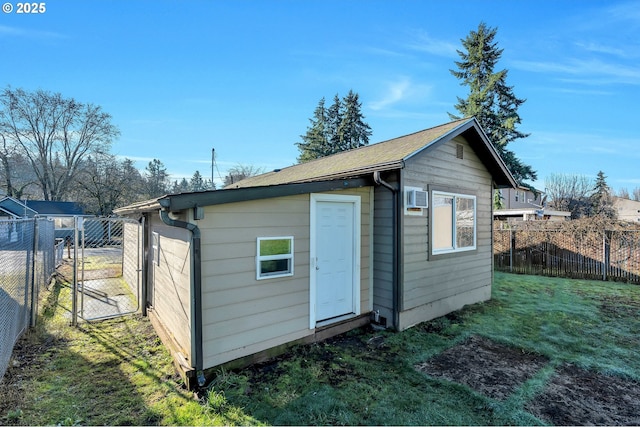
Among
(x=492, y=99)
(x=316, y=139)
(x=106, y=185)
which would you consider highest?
(x=492, y=99)

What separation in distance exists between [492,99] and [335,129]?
45.2 feet

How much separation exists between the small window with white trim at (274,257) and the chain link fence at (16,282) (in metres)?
3.01

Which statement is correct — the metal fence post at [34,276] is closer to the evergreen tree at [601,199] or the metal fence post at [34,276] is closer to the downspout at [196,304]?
the downspout at [196,304]

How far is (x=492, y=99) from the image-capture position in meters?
20.3

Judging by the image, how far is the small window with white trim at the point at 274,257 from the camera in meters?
4.04

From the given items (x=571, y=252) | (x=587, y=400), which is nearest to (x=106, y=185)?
(x=587, y=400)

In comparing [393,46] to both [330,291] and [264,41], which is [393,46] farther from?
[330,291]

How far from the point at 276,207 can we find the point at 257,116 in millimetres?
13296

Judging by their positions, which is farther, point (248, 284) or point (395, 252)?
point (395, 252)

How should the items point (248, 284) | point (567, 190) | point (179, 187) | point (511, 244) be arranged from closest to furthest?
point (248, 284), point (511, 244), point (567, 190), point (179, 187)

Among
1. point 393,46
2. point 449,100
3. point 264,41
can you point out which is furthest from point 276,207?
point 449,100

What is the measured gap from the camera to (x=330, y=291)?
16.5 ft

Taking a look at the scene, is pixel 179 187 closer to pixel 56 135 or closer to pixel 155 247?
pixel 56 135

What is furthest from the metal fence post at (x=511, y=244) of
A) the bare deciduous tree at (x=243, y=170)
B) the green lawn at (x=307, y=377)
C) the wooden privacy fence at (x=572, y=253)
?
the bare deciduous tree at (x=243, y=170)
